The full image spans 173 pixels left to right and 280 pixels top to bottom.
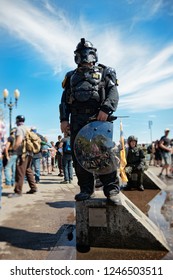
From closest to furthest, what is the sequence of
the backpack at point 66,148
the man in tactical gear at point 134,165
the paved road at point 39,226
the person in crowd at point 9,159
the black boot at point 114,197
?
the paved road at point 39,226 < the black boot at point 114,197 < the man in tactical gear at point 134,165 < the person in crowd at point 9,159 < the backpack at point 66,148

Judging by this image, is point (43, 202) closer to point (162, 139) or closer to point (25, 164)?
point (25, 164)

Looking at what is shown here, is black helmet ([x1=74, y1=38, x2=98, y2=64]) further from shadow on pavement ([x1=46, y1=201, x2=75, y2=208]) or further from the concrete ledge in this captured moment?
shadow on pavement ([x1=46, y1=201, x2=75, y2=208])

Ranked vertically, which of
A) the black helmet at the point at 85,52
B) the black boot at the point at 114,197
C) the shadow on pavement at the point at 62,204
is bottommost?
the shadow on pavement at the point at 62,204

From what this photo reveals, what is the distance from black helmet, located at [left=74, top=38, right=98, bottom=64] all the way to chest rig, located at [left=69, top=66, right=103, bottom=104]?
0.34ft

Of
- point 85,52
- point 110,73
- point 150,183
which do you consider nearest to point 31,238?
point 110,73

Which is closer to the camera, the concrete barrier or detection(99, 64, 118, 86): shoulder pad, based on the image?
detection(99, 64, 118, 86): shoulder pad

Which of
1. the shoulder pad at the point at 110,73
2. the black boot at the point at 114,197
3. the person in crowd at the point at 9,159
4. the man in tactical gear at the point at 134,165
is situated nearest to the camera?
the black boot at the point at 114,197

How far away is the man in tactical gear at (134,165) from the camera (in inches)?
234

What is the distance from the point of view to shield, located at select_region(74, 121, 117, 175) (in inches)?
101

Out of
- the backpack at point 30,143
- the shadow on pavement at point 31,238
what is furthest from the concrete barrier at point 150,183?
the shadow on pavement at point 31,238

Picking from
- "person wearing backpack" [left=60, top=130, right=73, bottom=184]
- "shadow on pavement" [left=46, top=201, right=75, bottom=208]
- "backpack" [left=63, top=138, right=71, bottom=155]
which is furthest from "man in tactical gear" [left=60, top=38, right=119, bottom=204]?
"backpack" [left=63, top=138, right=71, bottom=155]

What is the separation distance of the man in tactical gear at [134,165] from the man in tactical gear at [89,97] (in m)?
3.30

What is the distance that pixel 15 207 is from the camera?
427 centimetres

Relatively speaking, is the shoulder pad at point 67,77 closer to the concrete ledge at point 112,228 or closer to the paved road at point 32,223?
the concrete ledge at point 112,228
